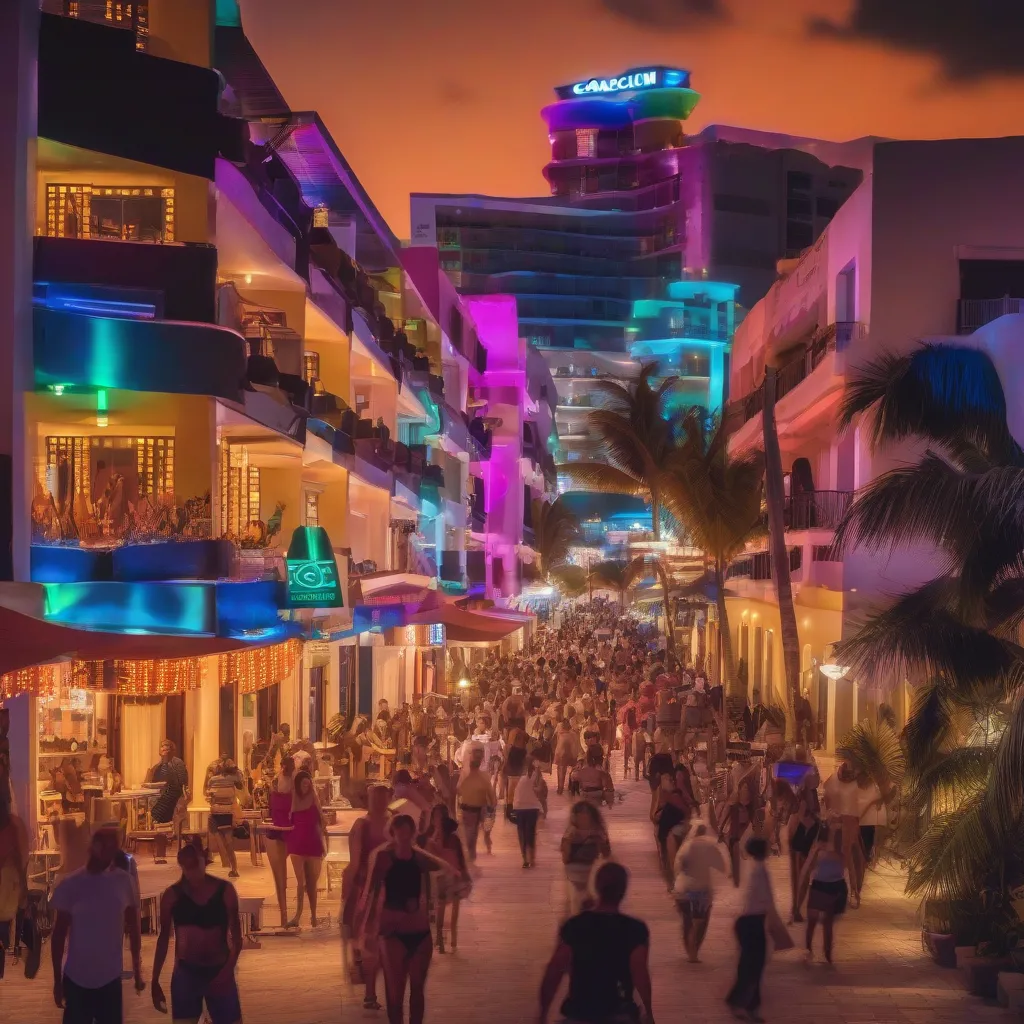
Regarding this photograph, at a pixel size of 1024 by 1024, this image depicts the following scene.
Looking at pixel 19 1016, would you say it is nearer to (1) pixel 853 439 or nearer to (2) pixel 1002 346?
(2) pixel 1002 346

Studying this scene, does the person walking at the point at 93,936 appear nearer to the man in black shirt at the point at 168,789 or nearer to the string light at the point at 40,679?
the string light at the point at 40,679

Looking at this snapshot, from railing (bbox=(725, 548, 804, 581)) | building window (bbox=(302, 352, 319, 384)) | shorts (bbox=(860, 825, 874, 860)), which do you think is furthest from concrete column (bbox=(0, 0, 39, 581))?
railing (bbox=(725, 548, 804, 581))

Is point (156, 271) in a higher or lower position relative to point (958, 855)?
higher

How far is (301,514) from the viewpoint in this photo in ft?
88.7

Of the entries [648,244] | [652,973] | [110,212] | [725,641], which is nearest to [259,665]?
[110,212]

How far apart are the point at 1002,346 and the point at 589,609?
9695cm

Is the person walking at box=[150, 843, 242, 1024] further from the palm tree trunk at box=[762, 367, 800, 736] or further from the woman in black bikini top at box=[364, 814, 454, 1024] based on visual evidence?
the palm tree trunk at box=[762, 367, 800, 736]

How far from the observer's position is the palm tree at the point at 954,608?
42.5ft

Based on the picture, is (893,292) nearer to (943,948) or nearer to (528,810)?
(528,810)

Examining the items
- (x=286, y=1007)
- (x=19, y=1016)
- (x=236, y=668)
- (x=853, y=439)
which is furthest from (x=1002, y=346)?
(x=19, y=1016)

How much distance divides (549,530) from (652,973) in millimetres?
65249

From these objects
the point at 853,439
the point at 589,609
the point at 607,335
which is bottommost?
the point at 589,609

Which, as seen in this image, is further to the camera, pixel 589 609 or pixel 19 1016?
pixel 589 609

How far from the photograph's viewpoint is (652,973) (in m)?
13.3
